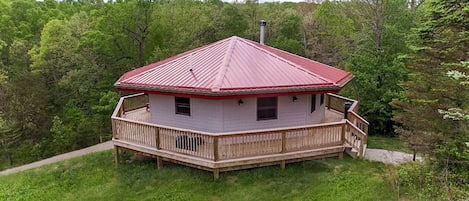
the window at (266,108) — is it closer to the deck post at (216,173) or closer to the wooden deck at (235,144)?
the wooden deck at (235,144)

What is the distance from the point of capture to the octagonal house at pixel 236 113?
10.4 m

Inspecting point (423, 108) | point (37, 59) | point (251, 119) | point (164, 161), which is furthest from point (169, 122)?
point (37, 59)

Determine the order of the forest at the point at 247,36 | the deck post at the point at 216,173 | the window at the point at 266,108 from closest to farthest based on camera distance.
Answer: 1. the forest at the point at 247,36
2. the deck post at the point at 216,173
3. the window at the point at 266,108

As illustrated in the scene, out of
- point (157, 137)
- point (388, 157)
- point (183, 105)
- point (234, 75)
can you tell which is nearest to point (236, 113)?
point (234, 75)

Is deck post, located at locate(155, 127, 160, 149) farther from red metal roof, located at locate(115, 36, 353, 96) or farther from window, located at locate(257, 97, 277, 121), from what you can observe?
window, located at locate(257, 97, 277, 121)

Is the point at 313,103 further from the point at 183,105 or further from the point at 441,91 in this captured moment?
the point at 183,105

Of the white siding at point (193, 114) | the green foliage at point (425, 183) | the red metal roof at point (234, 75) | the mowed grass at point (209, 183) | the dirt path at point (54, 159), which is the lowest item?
the dirt path at point (54, 159)

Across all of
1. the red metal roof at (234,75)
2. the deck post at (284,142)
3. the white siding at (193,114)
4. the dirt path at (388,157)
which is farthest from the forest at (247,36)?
the white siding at (193,114)

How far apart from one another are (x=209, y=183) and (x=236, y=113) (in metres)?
2.37

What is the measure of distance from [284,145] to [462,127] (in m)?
4.49

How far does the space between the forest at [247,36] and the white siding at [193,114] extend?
5609mm

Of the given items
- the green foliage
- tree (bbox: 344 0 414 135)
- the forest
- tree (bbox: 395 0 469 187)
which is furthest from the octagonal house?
tree (bbox: 344 0 414 135)

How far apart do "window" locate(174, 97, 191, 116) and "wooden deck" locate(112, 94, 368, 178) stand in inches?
59.1

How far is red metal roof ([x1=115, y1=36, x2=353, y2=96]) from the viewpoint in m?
10.7
